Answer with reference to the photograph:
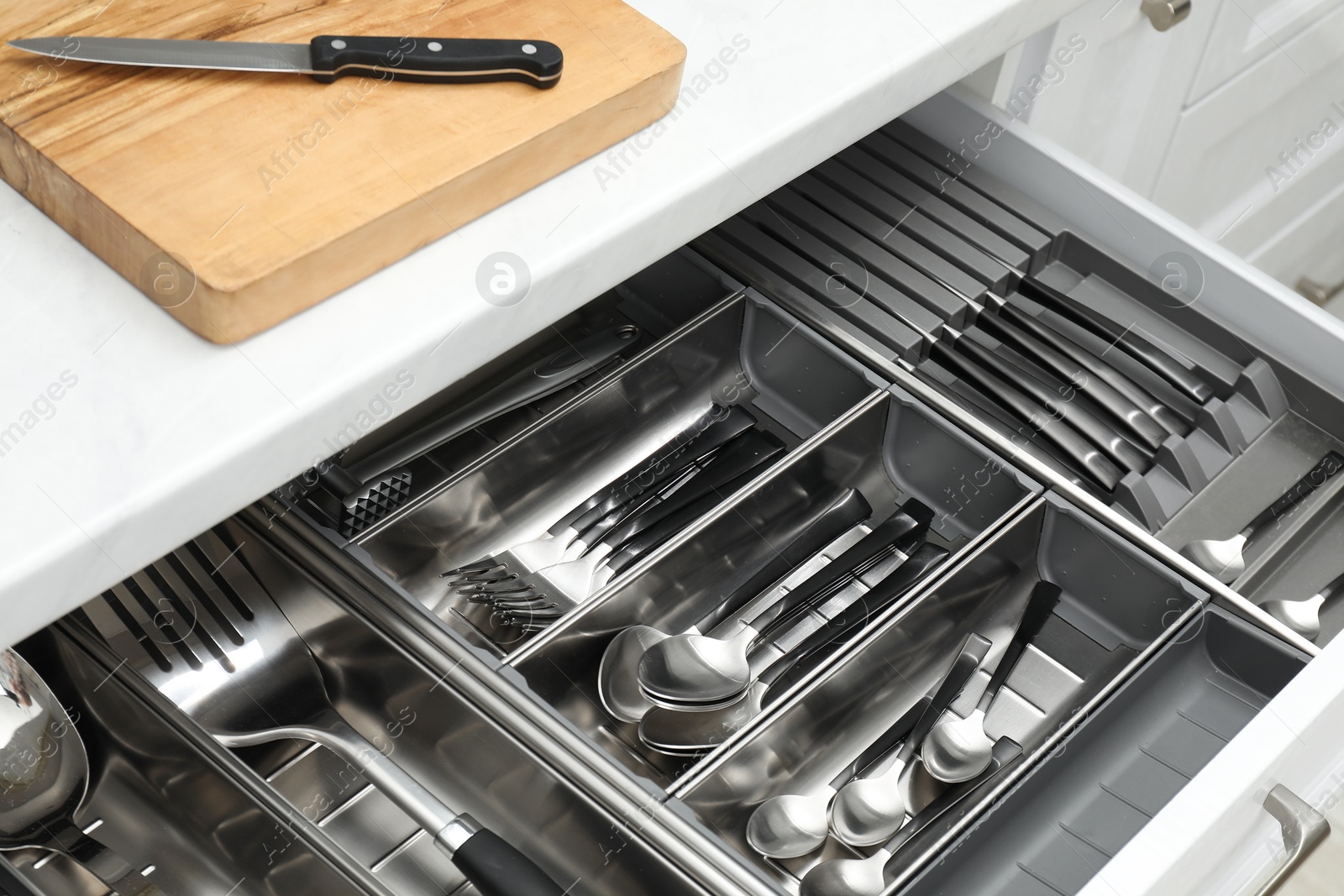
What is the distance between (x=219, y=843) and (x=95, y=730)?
12 cm

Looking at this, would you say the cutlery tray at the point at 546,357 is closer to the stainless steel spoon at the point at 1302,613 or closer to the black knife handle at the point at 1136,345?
the black knife handle at the point at 1136,345

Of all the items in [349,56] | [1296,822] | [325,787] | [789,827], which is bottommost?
[325,787]

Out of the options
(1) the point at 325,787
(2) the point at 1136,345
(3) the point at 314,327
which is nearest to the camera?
(3) the point at 314,327

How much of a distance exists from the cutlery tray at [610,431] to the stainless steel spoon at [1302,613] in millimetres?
328

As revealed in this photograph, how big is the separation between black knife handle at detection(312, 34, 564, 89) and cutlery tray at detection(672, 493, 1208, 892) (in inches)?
16.9

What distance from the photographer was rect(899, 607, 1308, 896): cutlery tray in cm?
83

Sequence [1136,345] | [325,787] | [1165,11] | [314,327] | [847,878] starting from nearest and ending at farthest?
[314,327] → [847,878] → [325,787] → [1136,345] → [1165,11]

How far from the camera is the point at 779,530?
3.33ft

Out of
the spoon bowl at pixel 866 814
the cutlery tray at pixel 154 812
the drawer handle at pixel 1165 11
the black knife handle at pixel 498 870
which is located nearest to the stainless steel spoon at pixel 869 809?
the spoon bowl at pixel 866 814

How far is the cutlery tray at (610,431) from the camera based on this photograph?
96 centimetres

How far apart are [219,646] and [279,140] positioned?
16.0 inches

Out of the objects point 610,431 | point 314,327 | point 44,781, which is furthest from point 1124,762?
point 44,781

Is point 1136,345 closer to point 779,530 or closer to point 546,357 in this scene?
point 779,530

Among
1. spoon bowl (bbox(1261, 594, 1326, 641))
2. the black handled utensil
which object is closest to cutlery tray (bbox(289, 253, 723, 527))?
the black handled utensil
